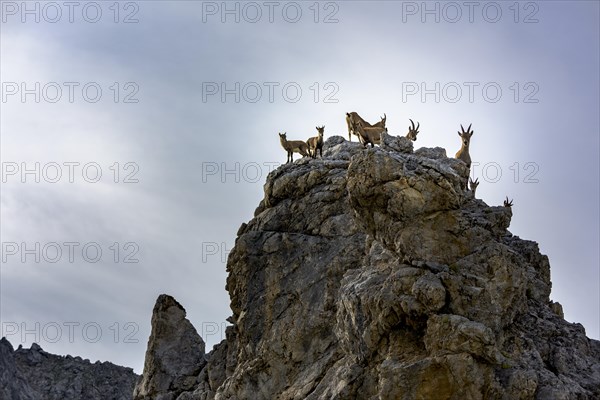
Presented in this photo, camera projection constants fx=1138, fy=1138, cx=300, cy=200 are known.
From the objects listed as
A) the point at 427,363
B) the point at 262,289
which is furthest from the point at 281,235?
the point at 427,363

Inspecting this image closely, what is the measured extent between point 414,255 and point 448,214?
2.44 metres

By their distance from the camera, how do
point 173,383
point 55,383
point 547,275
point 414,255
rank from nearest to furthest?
point 414,255 < point 547,275 < point 173,383 < point 55,383

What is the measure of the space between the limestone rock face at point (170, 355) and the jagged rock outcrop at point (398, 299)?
9.89 metres

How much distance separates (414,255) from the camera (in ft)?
150

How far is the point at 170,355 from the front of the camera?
7081 centimetres

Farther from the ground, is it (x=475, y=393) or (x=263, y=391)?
(x=263, y=391)

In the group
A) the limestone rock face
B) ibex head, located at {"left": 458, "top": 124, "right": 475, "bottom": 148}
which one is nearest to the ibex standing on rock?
ibex head, located at {"left": 458, "top": 124, "right": 475, "bottom": 148}

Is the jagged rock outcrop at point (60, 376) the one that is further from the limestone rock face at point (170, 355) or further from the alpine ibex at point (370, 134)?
the alpine ibex at point (370, 134)

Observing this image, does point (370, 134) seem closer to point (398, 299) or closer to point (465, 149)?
point (465, 149)

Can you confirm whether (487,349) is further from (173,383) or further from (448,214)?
(173,383)

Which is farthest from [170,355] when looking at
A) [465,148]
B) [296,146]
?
[465,148]

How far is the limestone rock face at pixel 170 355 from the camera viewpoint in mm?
69062

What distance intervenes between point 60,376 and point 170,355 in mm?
43528

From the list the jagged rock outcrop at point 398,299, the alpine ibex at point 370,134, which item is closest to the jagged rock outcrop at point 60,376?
the jagged rock outcrop at point 398,299
